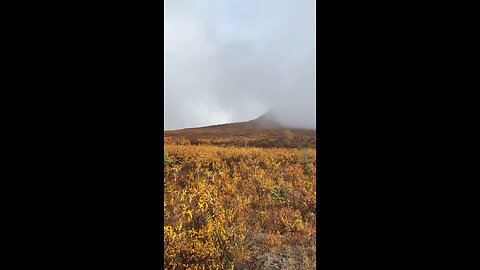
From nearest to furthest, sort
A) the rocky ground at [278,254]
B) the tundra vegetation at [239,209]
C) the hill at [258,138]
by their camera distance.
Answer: the tundra vegetation at [239,209], the rocky ground at [278,254], the hill at [258,138]

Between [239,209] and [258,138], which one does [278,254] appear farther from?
[258,138]

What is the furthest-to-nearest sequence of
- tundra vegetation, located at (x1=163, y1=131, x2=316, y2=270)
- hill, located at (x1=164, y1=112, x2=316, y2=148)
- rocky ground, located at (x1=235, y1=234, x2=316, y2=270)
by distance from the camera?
hill, located at (x1=164, y1=112, x2=316, y2=148), rocky ground, located at (x1=235, y1=234, x2=316, y2=270), tundra vegetation, located at (x1=163, y1=131, x2=316, y2=270)

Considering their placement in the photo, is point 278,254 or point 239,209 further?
point 239,209

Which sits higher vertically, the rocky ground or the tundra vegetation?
the tundra vegetation

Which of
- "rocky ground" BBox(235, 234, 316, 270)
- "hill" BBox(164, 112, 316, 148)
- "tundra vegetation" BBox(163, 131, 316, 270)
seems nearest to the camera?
"tundra vegetation" BBox(163, 131, 316, 270)

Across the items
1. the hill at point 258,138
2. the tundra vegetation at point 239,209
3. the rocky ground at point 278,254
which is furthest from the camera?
the hill at point 258,138

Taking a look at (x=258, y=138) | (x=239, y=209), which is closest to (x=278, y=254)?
Answer: (x=239, y=209)

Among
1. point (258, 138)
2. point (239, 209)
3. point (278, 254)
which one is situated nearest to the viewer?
point (278, 254)

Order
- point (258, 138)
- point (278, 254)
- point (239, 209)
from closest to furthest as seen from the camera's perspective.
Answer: point (278, 254), point (239, 209), point (258, 138)

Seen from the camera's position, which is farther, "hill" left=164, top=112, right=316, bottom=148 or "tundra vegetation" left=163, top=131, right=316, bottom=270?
"hill" left=164, top=112, right=316, bottom=148
